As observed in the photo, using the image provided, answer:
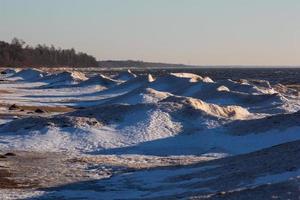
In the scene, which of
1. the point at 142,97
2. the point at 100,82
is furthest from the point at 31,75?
the point at 142,97

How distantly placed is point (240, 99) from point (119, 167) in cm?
3039

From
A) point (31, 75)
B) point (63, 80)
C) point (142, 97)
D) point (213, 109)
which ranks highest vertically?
point (213, 109)

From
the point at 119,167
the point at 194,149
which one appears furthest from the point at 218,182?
the point at 194,149

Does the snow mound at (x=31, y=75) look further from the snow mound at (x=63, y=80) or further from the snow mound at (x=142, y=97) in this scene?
the snow mound at (x=142, y=97)

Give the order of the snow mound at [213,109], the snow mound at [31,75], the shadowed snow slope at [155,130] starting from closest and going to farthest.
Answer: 1. the shadowed snow slope at [155,130]
2. the snow mound at [213,109]
3. the snow mound at [31,75]

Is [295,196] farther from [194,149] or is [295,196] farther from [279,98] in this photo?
[279,98]

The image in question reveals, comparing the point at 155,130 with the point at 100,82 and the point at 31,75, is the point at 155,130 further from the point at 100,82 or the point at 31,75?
the point at 31,75

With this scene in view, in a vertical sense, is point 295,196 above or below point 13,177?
above

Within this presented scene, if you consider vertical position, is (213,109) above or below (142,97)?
above

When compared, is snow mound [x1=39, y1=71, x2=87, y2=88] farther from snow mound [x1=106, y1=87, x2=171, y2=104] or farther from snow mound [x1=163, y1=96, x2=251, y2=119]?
snow mound [x1=163, y1=96, x2=251, y2=119]

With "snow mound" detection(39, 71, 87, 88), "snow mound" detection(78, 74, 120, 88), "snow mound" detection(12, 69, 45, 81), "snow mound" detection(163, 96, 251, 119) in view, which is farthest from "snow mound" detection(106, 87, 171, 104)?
"snow mound" detection(12, 69, 45, 81)

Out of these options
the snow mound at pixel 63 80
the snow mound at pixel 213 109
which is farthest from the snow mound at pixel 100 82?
the snow mound at pixel 213 109

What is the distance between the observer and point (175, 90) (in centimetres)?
6881

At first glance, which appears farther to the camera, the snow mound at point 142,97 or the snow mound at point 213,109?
the snow mound at point 142,97
